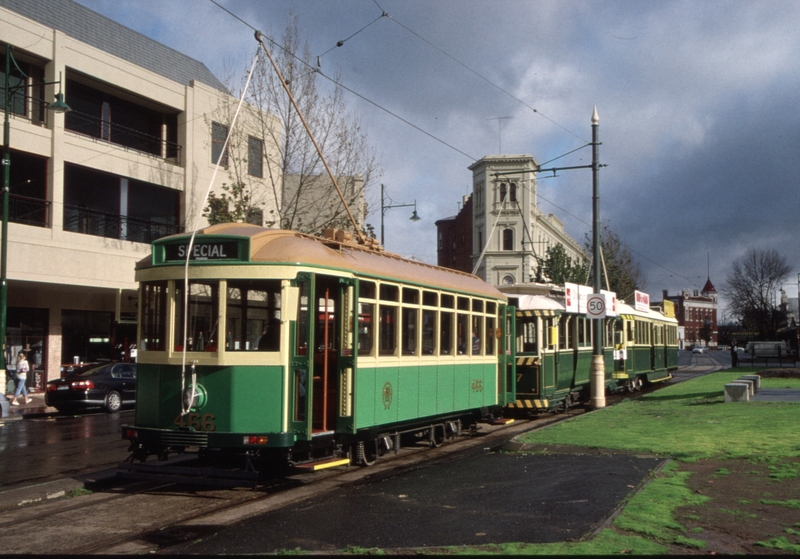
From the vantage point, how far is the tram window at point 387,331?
38.1 feet

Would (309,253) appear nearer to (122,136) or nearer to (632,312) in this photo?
(632,312)

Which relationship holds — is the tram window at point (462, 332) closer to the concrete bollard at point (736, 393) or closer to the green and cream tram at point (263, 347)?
the green and cream tram at point (263, 347)

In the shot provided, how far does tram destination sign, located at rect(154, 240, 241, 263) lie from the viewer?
9.91m

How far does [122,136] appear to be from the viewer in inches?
1228

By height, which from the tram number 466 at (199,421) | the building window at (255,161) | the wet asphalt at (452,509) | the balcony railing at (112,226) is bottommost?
the wet asphalt at (452,509)

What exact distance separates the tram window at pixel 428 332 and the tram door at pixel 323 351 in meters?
2.26

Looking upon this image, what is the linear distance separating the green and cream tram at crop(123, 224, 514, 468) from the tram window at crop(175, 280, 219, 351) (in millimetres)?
12

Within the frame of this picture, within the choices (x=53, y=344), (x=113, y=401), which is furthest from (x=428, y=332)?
(x=53, y=344)

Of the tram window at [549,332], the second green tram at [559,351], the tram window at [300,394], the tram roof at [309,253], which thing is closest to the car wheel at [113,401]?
the second green tram at [559,351]

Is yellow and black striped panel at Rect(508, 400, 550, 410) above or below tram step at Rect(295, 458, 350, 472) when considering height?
above

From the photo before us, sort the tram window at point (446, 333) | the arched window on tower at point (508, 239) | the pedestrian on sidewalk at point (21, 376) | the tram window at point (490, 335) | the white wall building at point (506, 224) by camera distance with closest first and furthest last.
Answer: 1. the tram window at point (446, 333)
2. the tram window at point (490, 335)
3. the pedestrian on sidewalk at point (21, 376)
4. the white wall building at point (506, 224)
5. the arched window on tower at point (508, 239)

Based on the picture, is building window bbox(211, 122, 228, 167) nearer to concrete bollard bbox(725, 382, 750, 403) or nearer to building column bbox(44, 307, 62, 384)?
building column bbox(44, 307, 62, 384)

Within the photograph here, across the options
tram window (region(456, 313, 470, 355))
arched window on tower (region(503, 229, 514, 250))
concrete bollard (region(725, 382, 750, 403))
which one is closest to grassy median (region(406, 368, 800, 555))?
concrete bollard (region(725, 382, 750, 403))

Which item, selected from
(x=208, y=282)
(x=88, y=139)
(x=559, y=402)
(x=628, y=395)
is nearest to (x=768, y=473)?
(x=208, y=282)
